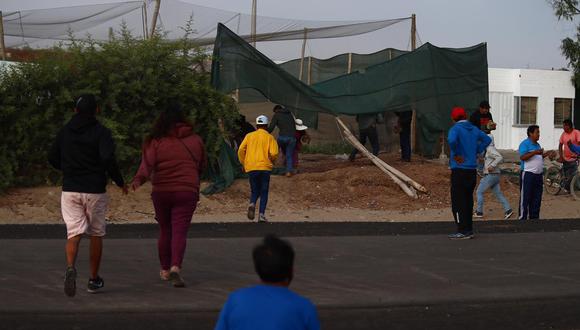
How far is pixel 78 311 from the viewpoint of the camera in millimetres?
7379

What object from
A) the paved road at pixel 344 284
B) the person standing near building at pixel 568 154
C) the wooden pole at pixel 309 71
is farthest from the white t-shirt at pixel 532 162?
the wooden pole at pixel 309 71

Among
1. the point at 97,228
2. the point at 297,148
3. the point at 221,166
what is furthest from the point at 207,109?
the point at 97,228

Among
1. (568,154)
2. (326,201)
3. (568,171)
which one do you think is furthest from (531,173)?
(568,171)

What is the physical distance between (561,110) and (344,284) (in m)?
30.3

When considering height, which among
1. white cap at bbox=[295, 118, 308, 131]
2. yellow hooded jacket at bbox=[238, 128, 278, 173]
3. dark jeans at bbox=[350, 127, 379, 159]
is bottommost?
yellow hooded jacket at bbox=[238, 128, 278, 173]

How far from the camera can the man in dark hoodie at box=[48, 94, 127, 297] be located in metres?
7.83

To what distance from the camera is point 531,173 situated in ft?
50.6

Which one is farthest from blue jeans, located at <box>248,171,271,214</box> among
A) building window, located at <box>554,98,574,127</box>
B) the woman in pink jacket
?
building window, located at <box>554,98,574,127</box>

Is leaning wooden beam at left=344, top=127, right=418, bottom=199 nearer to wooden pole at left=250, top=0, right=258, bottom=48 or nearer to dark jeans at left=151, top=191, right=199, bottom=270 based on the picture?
wooden pole at left=250, top=0, right=258, bottom=48

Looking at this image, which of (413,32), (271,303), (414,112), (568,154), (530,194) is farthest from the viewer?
(413,32)

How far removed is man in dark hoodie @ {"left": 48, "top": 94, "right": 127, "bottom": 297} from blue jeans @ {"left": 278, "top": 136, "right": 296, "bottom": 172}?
424 inches

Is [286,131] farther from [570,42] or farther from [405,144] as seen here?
[570,42]

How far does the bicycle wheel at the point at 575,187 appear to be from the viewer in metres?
19.6

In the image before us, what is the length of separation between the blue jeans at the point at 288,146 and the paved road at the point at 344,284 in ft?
21.4
